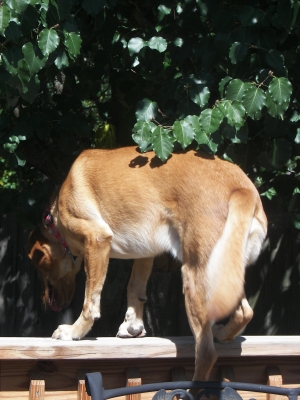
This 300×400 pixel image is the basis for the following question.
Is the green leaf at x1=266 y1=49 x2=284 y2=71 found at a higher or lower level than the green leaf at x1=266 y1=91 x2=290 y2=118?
higher

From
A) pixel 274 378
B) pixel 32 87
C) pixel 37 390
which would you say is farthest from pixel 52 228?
pixel 274 378

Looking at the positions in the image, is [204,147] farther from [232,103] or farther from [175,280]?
[175,280]

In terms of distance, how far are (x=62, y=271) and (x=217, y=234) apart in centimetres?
185

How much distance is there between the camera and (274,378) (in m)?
3.51

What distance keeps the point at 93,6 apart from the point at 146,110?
0.75 meters

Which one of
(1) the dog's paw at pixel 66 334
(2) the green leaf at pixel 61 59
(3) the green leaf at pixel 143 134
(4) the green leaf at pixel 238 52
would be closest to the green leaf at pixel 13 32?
(2) the green leaf at pixel 61 59

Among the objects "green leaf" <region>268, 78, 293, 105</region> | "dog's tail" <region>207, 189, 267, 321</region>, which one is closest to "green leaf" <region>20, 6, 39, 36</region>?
"green leaf" <region>268, 78, 293, 105</region>

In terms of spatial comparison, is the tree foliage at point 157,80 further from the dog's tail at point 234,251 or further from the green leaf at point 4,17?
the dog's tail at point 234,251

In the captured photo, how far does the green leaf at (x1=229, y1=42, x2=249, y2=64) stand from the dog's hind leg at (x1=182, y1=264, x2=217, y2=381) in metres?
1.27

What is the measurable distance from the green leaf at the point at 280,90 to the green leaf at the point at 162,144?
66 centimetres

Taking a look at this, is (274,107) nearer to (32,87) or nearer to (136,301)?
(32,87)

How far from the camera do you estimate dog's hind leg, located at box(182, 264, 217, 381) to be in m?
3.49

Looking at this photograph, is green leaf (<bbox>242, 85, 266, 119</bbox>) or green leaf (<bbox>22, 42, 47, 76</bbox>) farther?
green leaf (<bbox>242, 85, 266, 119</bbox>)

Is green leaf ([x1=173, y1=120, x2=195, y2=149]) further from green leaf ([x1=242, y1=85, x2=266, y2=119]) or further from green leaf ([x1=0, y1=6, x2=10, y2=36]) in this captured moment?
green leaf ([x1=0, y1=6, x2=10, y2=36])
